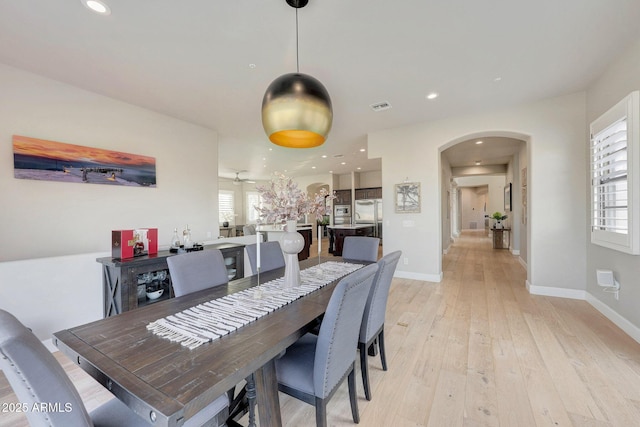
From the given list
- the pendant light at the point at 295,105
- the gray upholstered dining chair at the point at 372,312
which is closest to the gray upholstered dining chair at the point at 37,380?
the pendant light at the point at 295,105

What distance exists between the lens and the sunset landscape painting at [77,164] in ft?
9.05

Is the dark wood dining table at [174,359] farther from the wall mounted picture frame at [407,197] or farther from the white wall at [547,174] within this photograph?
the white wall at [547,174]

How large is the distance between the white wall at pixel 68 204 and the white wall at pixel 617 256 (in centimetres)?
548

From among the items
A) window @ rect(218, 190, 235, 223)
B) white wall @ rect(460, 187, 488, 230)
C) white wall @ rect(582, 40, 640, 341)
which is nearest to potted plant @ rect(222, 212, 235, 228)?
window @ rect(218, 190, 235, 223)

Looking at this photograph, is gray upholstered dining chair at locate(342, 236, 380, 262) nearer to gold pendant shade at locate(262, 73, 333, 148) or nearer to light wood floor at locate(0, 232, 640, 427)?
light wood floor at locate(0, 232, 640, 427)

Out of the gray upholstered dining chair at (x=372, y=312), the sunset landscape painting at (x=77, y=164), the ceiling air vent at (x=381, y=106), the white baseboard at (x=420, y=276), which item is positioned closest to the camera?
the gray upholstered dining chair at (x=372, y=312)

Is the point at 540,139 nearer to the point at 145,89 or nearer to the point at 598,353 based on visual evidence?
the point at 598,353

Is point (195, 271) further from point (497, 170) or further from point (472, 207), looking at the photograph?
point (472, 207)

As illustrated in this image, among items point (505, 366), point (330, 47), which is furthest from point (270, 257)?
point (505, 366)

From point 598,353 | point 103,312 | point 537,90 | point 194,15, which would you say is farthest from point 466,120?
point 103,312

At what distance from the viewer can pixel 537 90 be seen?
11.1 feet

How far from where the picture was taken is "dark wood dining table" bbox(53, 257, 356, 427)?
80cm

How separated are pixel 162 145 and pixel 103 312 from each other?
2.49 m

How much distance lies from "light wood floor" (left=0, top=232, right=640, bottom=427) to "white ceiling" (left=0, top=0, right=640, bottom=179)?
289cm
